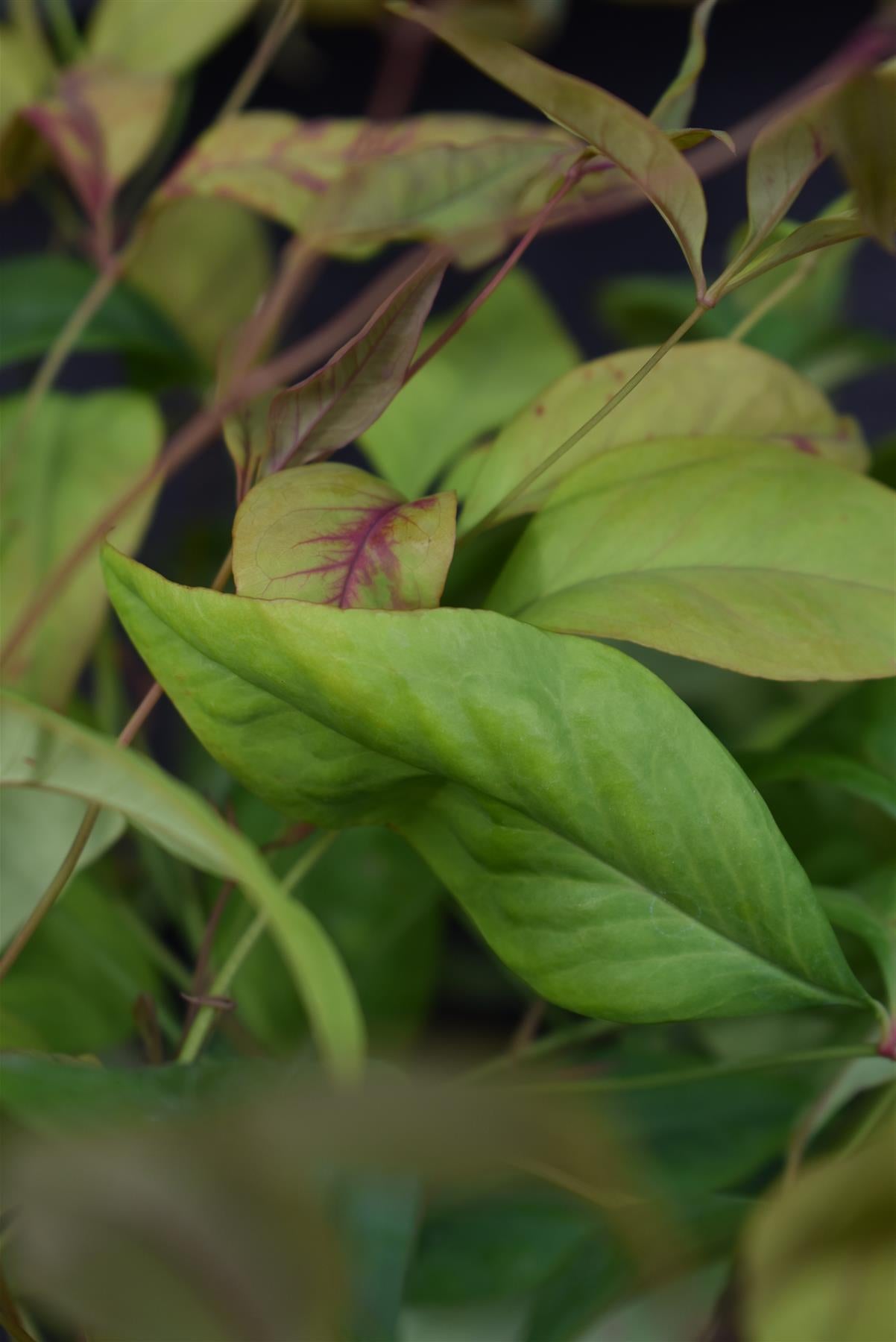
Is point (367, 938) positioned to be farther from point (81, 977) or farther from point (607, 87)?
point (607, 87)

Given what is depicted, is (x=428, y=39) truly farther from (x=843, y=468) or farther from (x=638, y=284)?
(x=843, y=468)

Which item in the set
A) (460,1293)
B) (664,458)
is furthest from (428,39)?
(460,1293)

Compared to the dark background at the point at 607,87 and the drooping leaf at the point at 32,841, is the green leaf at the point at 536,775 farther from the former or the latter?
the dark background at the point at 607,87

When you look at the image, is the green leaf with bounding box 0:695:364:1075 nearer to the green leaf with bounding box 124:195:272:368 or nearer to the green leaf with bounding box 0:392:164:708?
the green leaf with bounding box 0:392:164:708

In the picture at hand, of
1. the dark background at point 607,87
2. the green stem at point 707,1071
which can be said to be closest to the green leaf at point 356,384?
the green stem at point 707,1071

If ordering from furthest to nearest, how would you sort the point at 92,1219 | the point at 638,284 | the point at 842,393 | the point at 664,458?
the point at 842,393, the point at 638,284, the point at 664,458, the point at 92,1219

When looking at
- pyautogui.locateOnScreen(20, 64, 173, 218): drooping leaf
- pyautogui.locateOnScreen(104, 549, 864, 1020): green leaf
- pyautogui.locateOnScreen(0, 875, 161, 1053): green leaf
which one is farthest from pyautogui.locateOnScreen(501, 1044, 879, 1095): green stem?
pyautogui.locateOnScreen(20, 64, 173, 218): drooping leaf
